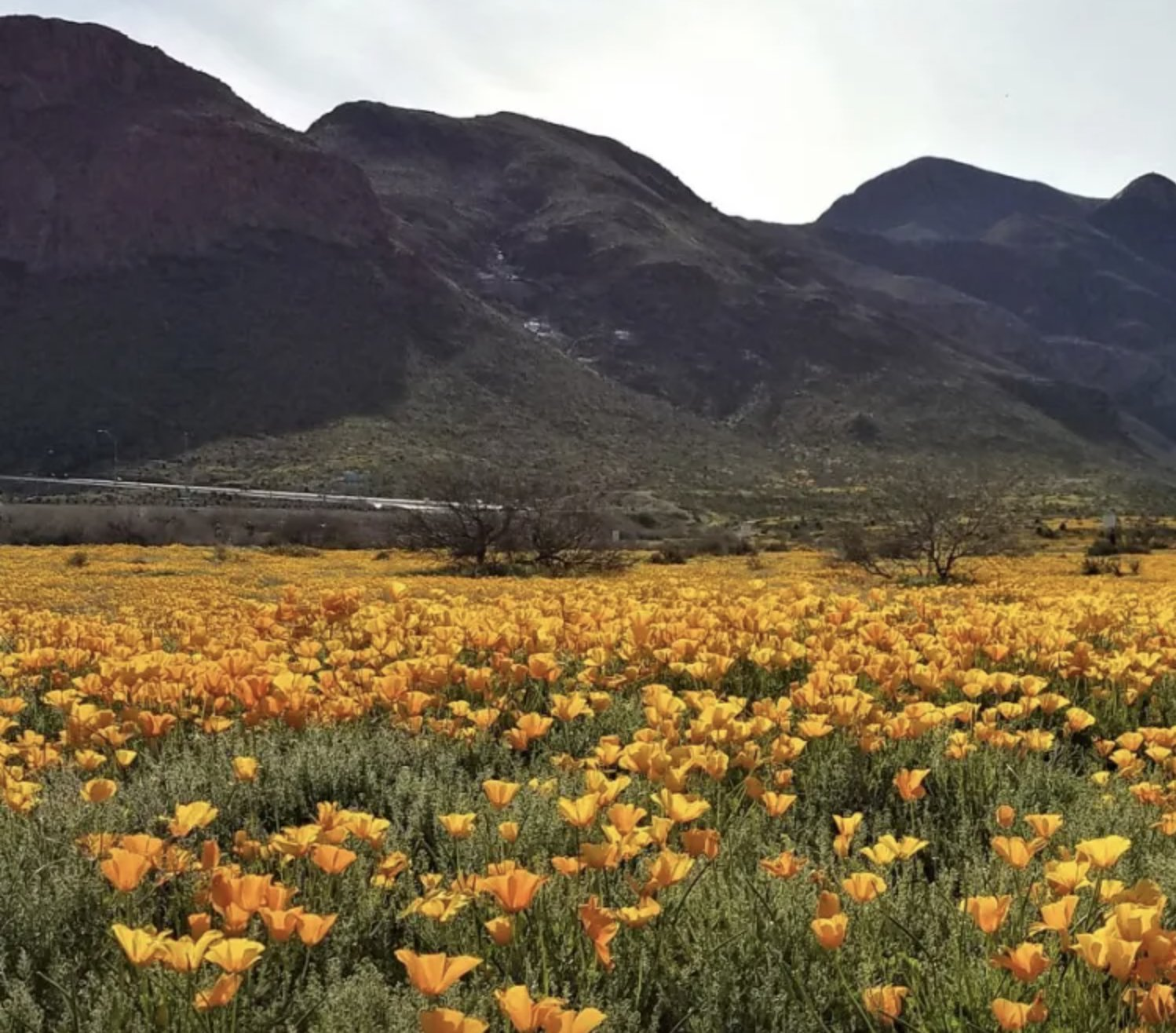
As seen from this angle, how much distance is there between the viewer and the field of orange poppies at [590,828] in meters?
1.80

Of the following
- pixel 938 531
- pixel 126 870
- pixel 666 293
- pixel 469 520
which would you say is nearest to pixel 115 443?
pixel 469 520

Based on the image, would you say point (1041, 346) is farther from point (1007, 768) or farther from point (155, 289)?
point (1007, 768)

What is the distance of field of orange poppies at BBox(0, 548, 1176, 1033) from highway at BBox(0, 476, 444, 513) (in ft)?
136

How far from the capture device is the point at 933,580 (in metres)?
19.0

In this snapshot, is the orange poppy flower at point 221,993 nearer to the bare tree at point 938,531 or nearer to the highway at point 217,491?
the bare tree at point 938,531

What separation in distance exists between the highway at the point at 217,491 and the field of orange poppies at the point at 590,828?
41503mm

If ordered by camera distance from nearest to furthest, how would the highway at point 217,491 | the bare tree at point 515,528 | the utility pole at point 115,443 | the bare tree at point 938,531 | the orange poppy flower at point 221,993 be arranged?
the orange poppy flower at point 221,993
the bare tree at point 938,531
the bare tree at point 515,528
the highway at point 217,491
the utility pole at point 115,443

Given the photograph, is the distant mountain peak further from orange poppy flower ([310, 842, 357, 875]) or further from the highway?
orange poppy flower ([310, 842, 357, 875])

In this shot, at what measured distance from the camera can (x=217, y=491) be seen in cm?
5450

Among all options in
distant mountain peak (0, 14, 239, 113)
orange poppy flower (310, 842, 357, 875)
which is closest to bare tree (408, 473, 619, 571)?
orange poppy flower (310, 842, 357, 875)

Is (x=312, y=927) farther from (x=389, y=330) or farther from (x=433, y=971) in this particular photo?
(x=389, y=330)

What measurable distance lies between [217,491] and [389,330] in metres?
27.0

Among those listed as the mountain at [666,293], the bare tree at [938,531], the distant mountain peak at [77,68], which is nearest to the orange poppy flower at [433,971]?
the bare tree at [938,531]

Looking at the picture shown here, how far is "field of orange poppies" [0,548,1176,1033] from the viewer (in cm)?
180
